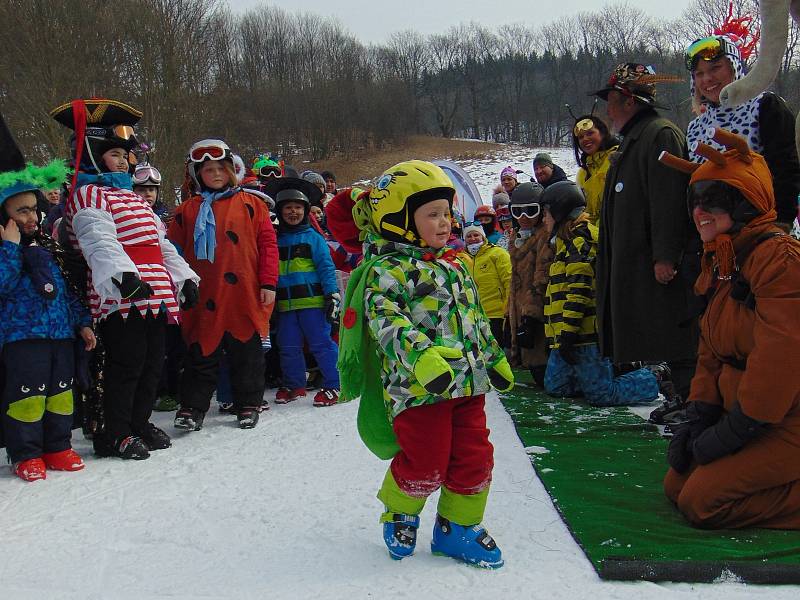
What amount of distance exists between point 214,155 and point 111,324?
1432 millimetres

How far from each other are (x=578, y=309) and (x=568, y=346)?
274mm

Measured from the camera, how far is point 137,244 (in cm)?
421

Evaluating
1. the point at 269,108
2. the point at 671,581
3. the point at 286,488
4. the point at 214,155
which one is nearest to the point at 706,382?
the point at 671,581

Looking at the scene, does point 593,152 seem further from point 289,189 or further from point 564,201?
point 289,189

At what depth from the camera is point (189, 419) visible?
15.7 feet

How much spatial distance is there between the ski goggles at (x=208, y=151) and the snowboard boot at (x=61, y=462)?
2.13 m

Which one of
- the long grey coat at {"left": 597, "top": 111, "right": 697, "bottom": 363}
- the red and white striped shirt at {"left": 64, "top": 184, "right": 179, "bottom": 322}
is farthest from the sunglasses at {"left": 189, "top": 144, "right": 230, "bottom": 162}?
the long grey coat at {"left": 597, "top": 111, "right": 697, "bottom": 363}

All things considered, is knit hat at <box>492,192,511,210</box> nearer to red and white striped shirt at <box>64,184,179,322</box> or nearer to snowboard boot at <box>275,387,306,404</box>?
snowboard boot at <box>275,387,306,404</box>

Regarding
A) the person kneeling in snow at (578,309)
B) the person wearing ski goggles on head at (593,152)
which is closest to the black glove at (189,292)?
the person kneeling in snow at (578,309)

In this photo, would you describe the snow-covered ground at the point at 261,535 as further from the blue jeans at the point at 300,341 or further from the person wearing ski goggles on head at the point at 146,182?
the person wearing ski goggles on head at the point at 146,182

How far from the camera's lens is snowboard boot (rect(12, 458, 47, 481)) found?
378cm

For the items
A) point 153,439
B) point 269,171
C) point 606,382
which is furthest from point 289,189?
point 606,382

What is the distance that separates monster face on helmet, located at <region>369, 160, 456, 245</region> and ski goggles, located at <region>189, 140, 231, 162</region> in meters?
2.56

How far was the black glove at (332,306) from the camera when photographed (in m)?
5.70
